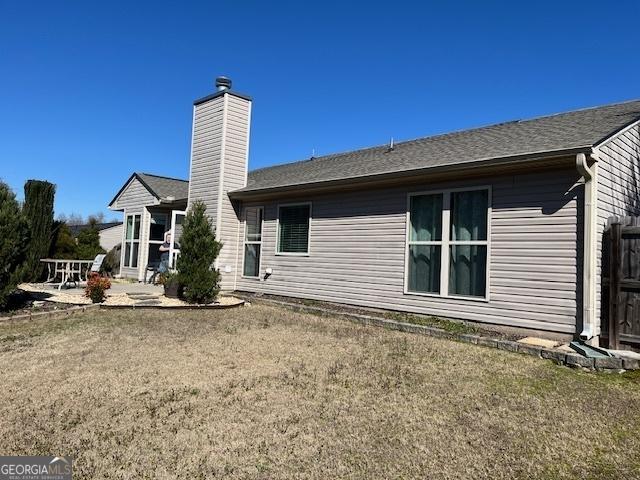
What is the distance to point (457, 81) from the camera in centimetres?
1391

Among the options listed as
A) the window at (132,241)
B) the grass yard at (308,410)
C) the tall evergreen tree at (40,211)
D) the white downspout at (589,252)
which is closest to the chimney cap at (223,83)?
the window at (132,241)

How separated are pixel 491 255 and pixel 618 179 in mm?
2346

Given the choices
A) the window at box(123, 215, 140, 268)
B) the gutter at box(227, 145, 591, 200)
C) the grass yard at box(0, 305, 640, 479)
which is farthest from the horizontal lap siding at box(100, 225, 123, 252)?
the grass yard at box(0, 305, 640, 479)

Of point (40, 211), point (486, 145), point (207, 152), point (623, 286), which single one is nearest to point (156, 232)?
point (40, 211)

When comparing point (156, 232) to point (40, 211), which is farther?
point (156, 232)

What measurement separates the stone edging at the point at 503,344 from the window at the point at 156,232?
27.2ft

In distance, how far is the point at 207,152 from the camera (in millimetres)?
11781

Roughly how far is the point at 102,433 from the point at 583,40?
12719 mm

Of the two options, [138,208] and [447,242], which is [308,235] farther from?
[138,208]

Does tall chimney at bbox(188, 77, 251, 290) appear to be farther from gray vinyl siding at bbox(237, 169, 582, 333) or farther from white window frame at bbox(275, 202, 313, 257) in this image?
gray vinyl siding at bbox(237, 169, 582, 333)

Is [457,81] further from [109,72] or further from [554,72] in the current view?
[109,72]

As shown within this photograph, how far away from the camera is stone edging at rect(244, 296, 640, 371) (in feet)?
16.3

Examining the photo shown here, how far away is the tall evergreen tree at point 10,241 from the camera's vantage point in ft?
24.7

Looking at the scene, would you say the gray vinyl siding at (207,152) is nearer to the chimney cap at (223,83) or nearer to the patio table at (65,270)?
the chimney cap at (223,83)
